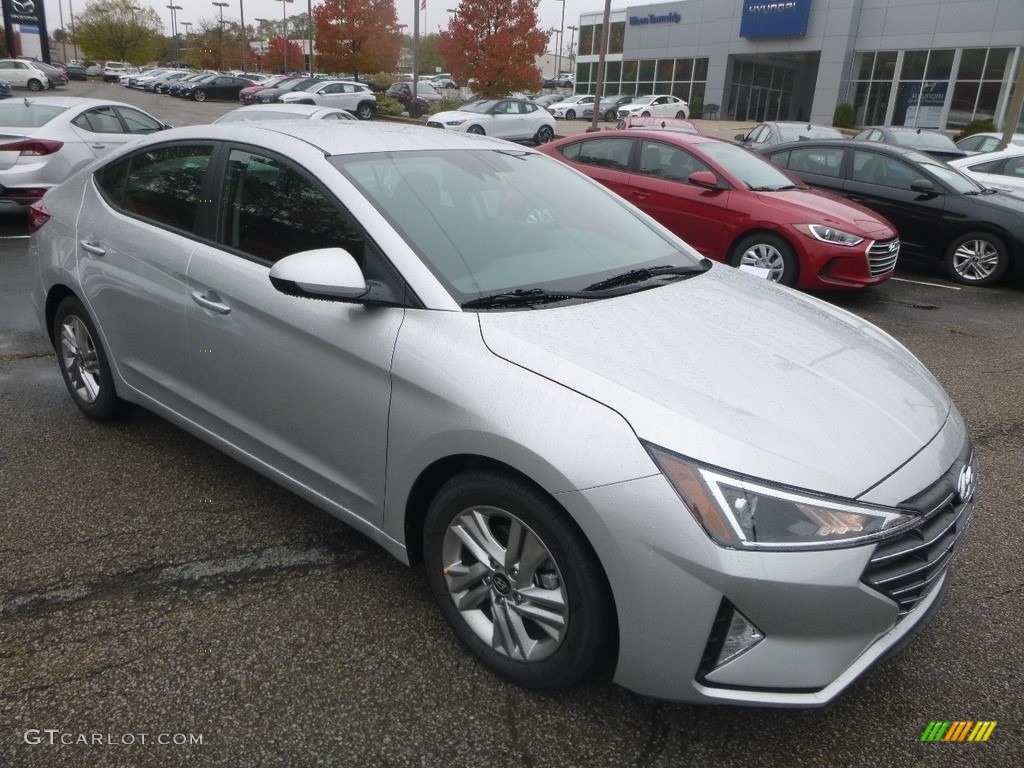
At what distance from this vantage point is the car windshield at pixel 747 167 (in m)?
8.11

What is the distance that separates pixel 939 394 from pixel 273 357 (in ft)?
7.55

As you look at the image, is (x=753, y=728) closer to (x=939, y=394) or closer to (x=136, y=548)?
(x=939, y=394)

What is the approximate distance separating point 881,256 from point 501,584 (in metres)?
6.58

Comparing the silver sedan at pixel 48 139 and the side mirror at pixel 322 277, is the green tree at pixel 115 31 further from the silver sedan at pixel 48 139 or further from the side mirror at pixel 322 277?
the side mirror at pixel 322 277

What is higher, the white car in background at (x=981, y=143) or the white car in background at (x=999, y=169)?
the white car in background at (x=981, y=143)

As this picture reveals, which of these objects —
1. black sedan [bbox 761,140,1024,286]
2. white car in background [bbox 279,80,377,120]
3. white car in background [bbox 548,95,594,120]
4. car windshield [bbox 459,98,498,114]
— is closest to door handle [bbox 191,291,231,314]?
black sedan [bbox 761,140,1024,286]

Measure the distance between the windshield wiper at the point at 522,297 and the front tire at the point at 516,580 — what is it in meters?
0.55

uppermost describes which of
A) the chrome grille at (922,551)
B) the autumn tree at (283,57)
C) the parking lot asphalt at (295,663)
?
the autumn tree at (283,57)

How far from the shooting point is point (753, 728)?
2.35 m

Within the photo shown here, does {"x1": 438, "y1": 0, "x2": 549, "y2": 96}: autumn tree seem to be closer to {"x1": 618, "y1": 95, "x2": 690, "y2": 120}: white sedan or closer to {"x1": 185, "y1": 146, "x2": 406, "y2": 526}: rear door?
{"x1": 618, "y1": 95, "x2": 690, "y2": 120}: white sedan

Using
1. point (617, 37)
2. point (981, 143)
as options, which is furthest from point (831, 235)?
point (617, 37)

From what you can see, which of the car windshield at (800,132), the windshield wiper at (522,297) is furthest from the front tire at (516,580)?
the car windshield at (800,132)

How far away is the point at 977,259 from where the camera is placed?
9.03 m

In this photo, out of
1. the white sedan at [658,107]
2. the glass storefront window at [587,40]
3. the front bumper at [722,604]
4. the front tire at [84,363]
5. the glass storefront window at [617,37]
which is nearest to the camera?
the front bumper at [722,604]
